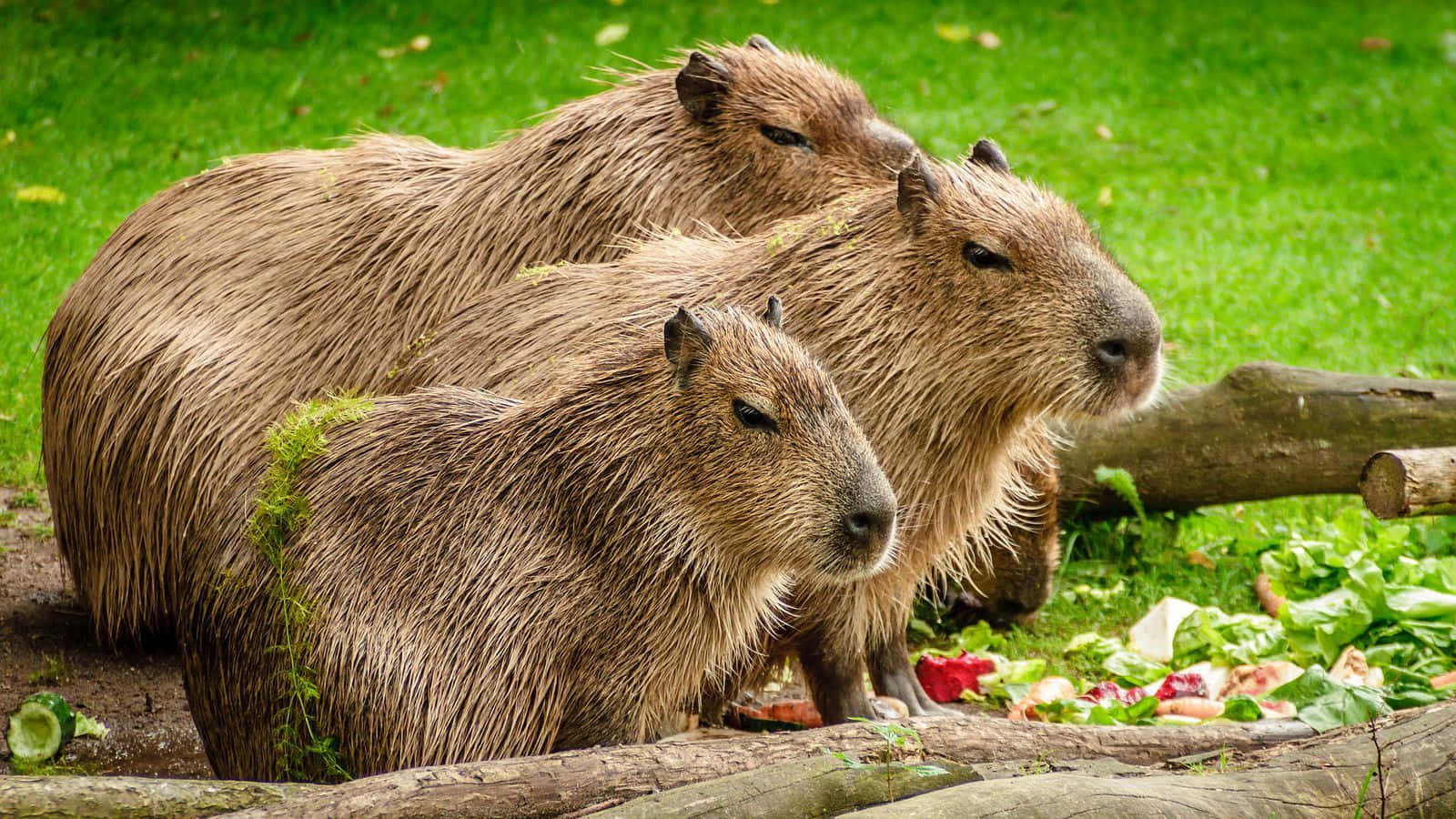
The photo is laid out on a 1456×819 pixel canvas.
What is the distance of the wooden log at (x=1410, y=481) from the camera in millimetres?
3951

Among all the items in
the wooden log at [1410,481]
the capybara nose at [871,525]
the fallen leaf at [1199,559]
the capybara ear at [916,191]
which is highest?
the capybara ear at [916,191]

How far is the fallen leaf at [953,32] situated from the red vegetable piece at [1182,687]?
8175 mm

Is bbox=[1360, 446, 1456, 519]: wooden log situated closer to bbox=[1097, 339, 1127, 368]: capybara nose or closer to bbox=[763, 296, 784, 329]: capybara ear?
bbox=[1097, 339, 1127, 368]: capybara nose

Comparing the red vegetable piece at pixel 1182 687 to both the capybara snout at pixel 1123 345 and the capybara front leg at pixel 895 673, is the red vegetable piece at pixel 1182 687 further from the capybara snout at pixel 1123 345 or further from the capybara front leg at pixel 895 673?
the capybara snout at pixel 1123 345

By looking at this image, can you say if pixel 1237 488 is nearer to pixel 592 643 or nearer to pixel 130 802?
pixel 592 643

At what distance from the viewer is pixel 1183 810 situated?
2.90m

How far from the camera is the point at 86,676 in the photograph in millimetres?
4957

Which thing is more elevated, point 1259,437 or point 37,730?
point 1259,437

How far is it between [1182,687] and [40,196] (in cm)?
668

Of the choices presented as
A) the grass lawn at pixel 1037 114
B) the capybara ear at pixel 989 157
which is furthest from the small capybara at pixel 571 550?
the grass lawn at pixel 1037 114

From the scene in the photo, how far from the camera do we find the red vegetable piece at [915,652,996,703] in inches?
195

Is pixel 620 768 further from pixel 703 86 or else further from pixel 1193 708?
pixel 703 86

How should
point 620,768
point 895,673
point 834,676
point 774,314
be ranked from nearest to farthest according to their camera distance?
point 620,768 → point 774,314 → point 834,676 → point 895,673

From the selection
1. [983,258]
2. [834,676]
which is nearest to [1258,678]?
[834,676]
